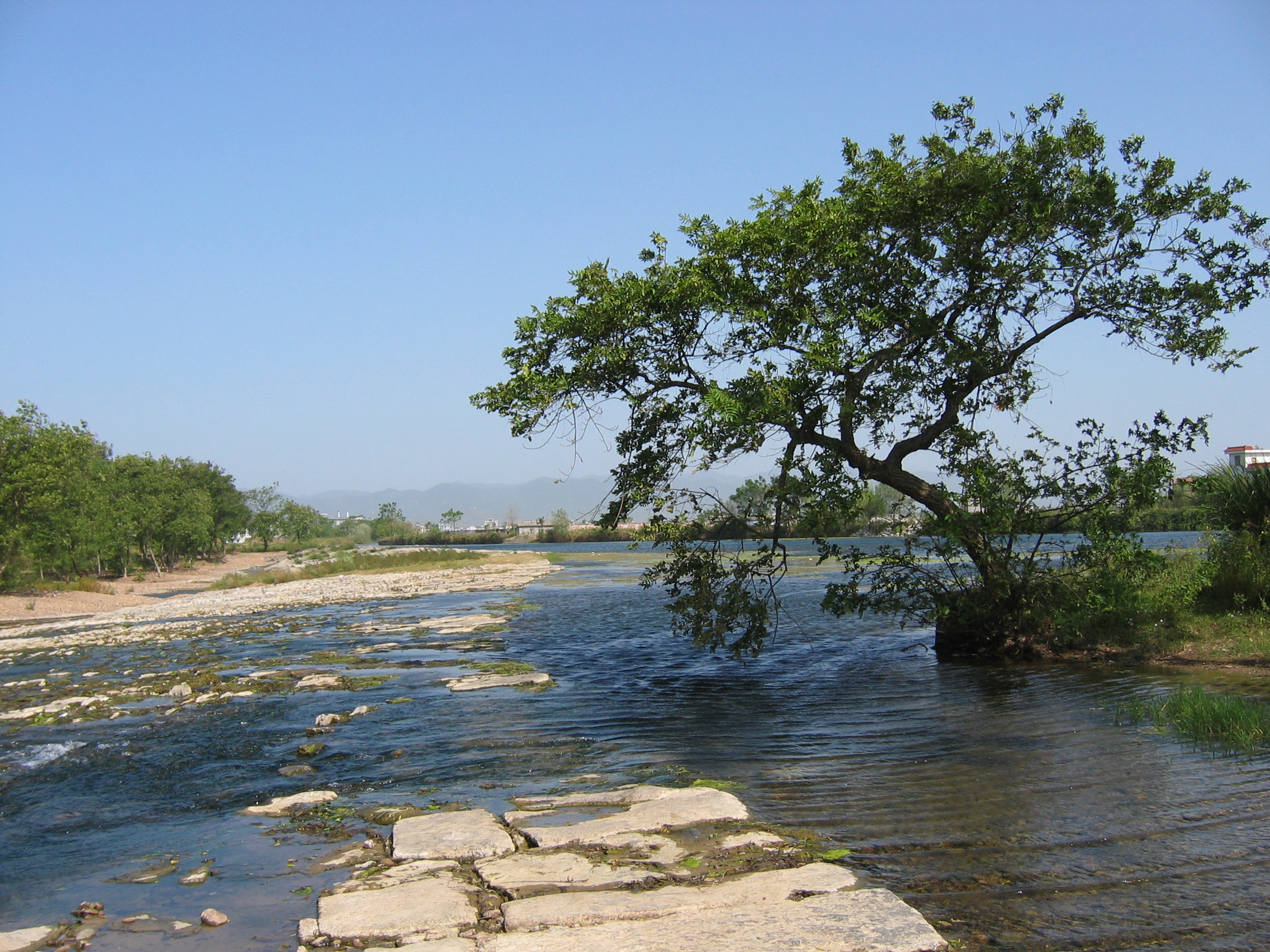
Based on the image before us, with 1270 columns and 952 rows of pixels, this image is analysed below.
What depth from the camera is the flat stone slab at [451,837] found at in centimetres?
630

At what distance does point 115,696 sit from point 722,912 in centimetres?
1202

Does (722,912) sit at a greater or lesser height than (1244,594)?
lesser

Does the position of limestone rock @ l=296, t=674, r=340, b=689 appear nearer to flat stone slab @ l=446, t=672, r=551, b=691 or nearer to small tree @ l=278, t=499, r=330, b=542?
flat stone slab @ l=446, t=672, r=551, b=691

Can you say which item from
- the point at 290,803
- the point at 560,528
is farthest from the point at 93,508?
the point at 560,528

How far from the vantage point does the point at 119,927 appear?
5.37 metres

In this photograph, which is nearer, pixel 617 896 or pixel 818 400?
pixel 617 896

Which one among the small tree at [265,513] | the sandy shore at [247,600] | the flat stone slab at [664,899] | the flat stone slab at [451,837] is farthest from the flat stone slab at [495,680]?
the small tree at [265,513]

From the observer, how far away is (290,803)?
25.9 ft

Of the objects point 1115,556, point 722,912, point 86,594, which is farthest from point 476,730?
point 86,594

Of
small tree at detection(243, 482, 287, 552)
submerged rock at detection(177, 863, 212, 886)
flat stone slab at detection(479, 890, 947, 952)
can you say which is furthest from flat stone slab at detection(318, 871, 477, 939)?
small tree at detection(243, 482, 287, 552)

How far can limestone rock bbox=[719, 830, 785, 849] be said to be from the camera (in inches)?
248

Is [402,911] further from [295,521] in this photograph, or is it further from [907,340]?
[295,521]

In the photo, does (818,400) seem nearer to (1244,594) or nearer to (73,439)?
(1244,594)

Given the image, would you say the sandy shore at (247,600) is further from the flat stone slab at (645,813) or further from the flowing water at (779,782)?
the flat stone slab at (645,813)
